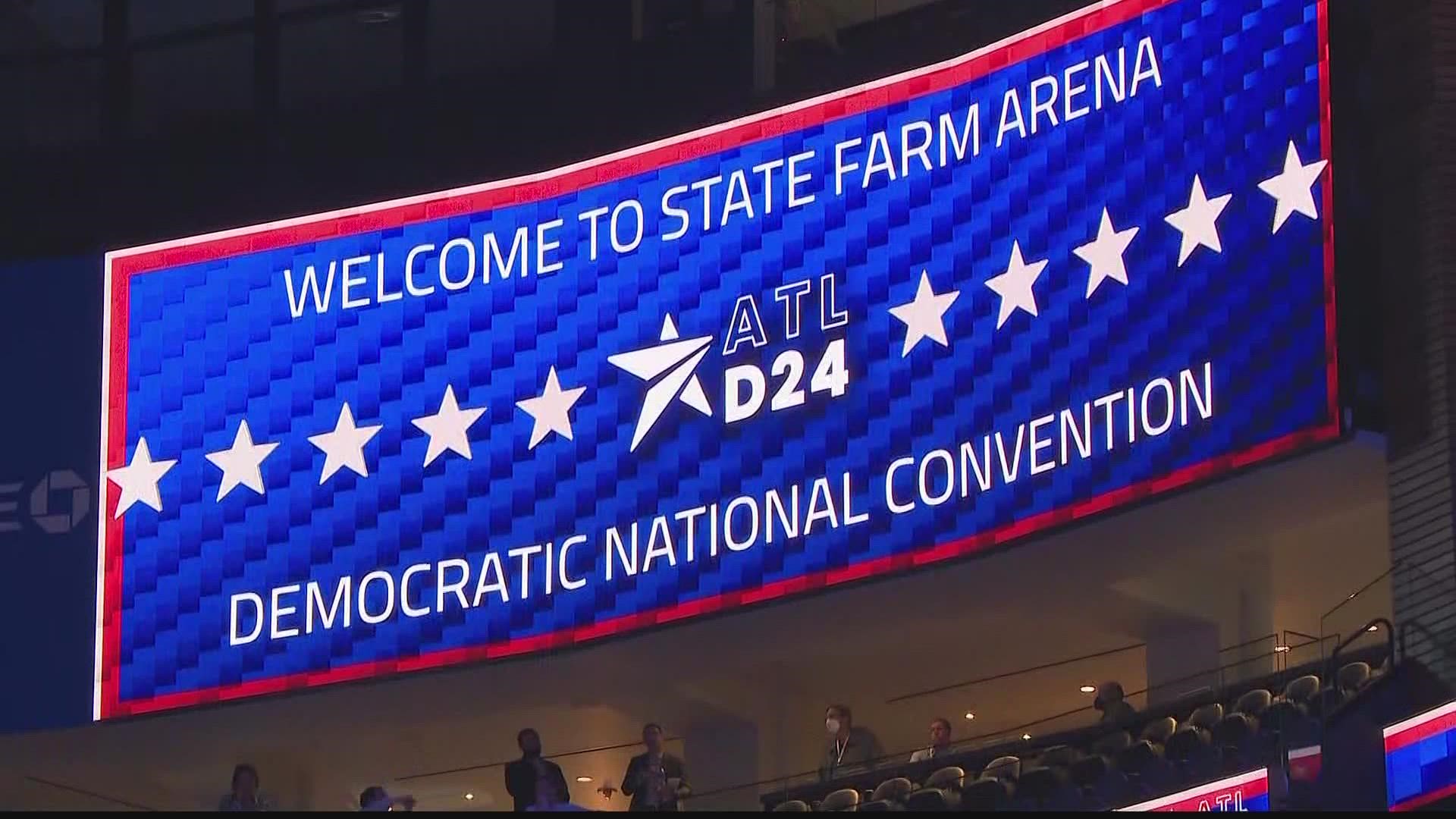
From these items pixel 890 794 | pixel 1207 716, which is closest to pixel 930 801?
pixel 890 794

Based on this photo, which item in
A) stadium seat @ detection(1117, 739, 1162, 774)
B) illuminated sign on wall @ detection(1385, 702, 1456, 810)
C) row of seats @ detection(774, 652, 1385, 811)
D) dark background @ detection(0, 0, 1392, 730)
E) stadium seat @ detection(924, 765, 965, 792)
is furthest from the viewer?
dark background @ detection(0, 0, 1392, 730)

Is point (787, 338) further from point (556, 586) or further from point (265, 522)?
point (265, 522)

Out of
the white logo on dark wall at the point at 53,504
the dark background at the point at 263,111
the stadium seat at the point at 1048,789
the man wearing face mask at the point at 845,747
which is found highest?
the dark background at the point at 263,111

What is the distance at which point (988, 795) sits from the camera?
733 inches

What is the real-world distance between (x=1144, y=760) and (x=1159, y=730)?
0.31 meters

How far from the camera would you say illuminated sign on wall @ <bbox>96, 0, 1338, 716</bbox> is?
19.2 meters

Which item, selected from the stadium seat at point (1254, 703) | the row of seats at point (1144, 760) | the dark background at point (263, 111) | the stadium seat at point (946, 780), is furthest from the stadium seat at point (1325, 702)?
the dark background at point (263, 111)

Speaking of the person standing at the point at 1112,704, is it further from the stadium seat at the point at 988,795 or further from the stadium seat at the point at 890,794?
the stadium seat at the point at 890,794

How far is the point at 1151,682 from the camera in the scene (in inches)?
843

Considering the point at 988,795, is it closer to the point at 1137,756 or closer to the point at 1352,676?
the point at 1137,756

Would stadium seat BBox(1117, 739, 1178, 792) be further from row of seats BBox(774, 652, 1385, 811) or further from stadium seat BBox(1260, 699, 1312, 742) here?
stadium seat BBox(1260, 699, 1312, 742)

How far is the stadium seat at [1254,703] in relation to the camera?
1755 cm

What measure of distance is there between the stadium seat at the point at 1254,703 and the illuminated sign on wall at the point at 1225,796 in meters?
0.54

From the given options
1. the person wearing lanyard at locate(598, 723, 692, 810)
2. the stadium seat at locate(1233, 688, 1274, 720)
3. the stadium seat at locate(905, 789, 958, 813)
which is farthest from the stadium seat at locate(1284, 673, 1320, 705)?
the person wearing lanyard at locate(598, 723, 692, 810)
